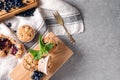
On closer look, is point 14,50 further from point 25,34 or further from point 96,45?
point 96,45

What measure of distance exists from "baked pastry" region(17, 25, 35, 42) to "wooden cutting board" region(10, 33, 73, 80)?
0.04m

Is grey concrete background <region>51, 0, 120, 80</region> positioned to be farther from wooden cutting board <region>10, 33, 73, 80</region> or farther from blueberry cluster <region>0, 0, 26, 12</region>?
blueberry cluster <region>0, 0, 26, 12</region>

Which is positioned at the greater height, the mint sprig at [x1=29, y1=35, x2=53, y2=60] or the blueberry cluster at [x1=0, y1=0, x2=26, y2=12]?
the blueberry cluster at [x1=0, y1=0, x2=26, y2=12]

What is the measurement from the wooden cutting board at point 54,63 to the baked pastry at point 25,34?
0.04 m

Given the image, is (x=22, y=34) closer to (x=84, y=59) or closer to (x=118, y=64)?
(x=84, y=59)

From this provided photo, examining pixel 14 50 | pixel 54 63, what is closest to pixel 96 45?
pixel 54 63

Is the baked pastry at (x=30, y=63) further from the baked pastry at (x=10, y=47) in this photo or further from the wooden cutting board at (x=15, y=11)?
the wooden cutting board at (x=15, y=11)

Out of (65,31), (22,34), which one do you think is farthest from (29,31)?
(65,31)

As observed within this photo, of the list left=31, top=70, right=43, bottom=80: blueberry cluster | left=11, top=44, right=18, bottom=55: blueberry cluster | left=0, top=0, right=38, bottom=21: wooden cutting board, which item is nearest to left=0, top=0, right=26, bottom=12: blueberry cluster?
left=0, top=0, right=38, bottom=21: wooden cutting board

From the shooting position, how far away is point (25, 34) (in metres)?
1.19

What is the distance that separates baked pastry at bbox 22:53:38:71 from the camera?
3.83 ft

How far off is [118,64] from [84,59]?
0.12 m

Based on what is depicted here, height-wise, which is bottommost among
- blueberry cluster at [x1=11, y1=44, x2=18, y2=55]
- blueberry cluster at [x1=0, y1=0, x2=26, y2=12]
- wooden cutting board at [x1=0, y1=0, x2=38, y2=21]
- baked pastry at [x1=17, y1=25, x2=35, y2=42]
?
blueberry cluster at [x1=11, y1=44, x2=18, y2=55]

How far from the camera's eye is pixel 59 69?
1232 mm
